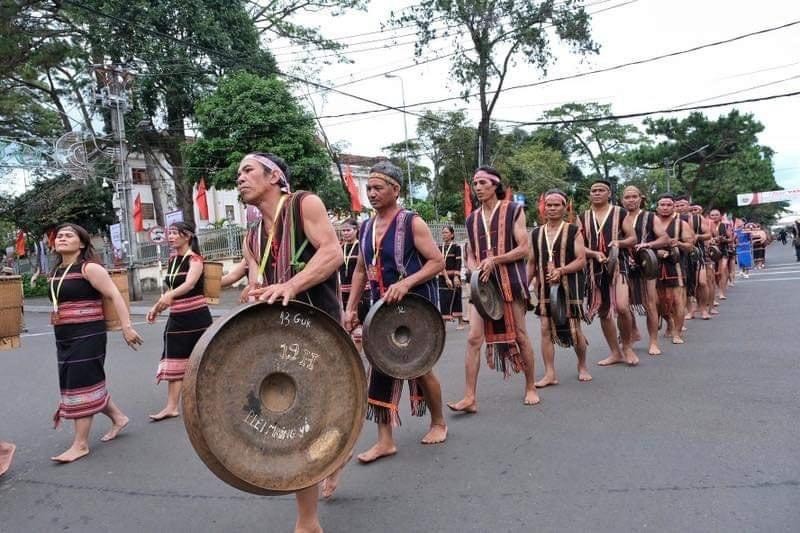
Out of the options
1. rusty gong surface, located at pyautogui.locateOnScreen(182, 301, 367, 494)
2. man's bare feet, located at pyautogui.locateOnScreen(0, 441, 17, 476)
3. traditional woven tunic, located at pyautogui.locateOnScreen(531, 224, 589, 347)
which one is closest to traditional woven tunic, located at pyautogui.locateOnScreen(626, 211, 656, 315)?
traditional woven tunic, located at pyautogui.locateOnScreen(531, 224, 589, 347)

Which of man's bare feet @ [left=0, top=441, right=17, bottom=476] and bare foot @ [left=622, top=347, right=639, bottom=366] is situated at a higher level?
man's bare feet @ [left=0, top=441, right=17, bottom=476]

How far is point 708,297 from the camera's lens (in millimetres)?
10336

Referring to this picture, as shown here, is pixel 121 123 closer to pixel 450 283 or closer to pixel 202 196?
pixel 202 196

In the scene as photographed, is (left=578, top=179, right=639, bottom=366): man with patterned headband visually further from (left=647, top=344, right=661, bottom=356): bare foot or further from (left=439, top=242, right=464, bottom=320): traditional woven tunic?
(left=439, top=242, right=464, bottom=320): traditional woven tunic

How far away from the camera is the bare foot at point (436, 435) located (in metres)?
4.33

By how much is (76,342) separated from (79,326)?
120 millimetres

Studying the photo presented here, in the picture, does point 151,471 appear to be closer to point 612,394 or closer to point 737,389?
point 612,394

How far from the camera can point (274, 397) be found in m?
2.51

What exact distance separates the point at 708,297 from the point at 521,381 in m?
5.79

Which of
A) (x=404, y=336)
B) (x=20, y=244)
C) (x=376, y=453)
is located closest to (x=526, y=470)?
(x=376, y=453)

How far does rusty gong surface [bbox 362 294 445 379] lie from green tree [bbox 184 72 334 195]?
17.8 metres

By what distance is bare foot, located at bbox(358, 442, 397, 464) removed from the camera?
4020mm

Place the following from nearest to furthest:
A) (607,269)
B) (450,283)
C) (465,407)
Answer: (465,407) → (607,269) → (450,283)

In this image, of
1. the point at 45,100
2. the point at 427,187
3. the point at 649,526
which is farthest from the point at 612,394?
the point at 427,187
